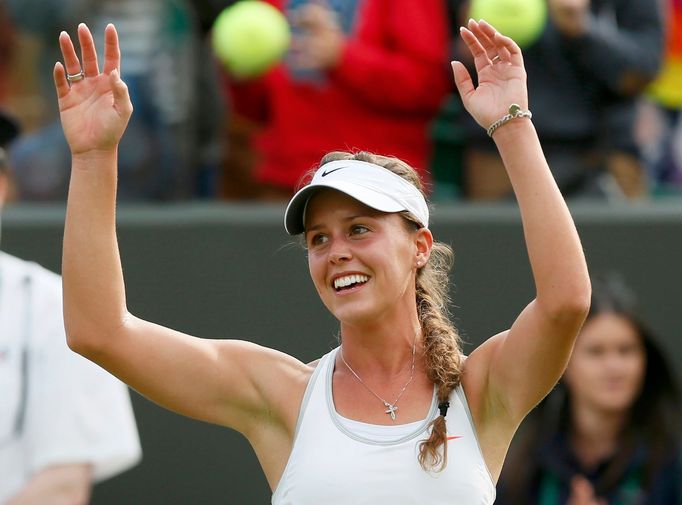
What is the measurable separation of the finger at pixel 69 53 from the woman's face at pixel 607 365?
235cm

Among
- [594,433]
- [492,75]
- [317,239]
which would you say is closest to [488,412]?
[317,239]

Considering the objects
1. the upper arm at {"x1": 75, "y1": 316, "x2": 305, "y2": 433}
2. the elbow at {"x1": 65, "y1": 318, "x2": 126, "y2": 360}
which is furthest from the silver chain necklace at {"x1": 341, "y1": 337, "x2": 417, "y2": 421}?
the elbow at {"x1": 65, "y1": 318, "x2": 126, "y2": 360}

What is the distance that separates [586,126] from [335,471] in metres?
2.68

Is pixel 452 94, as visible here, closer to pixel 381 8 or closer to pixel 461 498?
pixel 381 8

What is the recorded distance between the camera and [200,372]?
9.51 feet

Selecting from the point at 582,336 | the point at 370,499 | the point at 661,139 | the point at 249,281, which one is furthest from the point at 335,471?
the point at 661,139

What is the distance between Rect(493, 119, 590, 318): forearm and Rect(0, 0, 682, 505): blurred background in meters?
2.29

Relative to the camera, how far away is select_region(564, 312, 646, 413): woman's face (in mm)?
4715

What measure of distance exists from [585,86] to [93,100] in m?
2.69

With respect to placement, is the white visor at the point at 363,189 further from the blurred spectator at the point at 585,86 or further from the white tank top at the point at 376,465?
the blurred spectator at the point at 585,86

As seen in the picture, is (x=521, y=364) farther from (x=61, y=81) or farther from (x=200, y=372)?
(x=61, y=81)

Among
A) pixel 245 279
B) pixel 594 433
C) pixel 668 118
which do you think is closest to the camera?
pixel 594 433

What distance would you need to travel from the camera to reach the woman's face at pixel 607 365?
4715 millimetres

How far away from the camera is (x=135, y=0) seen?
5172mm
